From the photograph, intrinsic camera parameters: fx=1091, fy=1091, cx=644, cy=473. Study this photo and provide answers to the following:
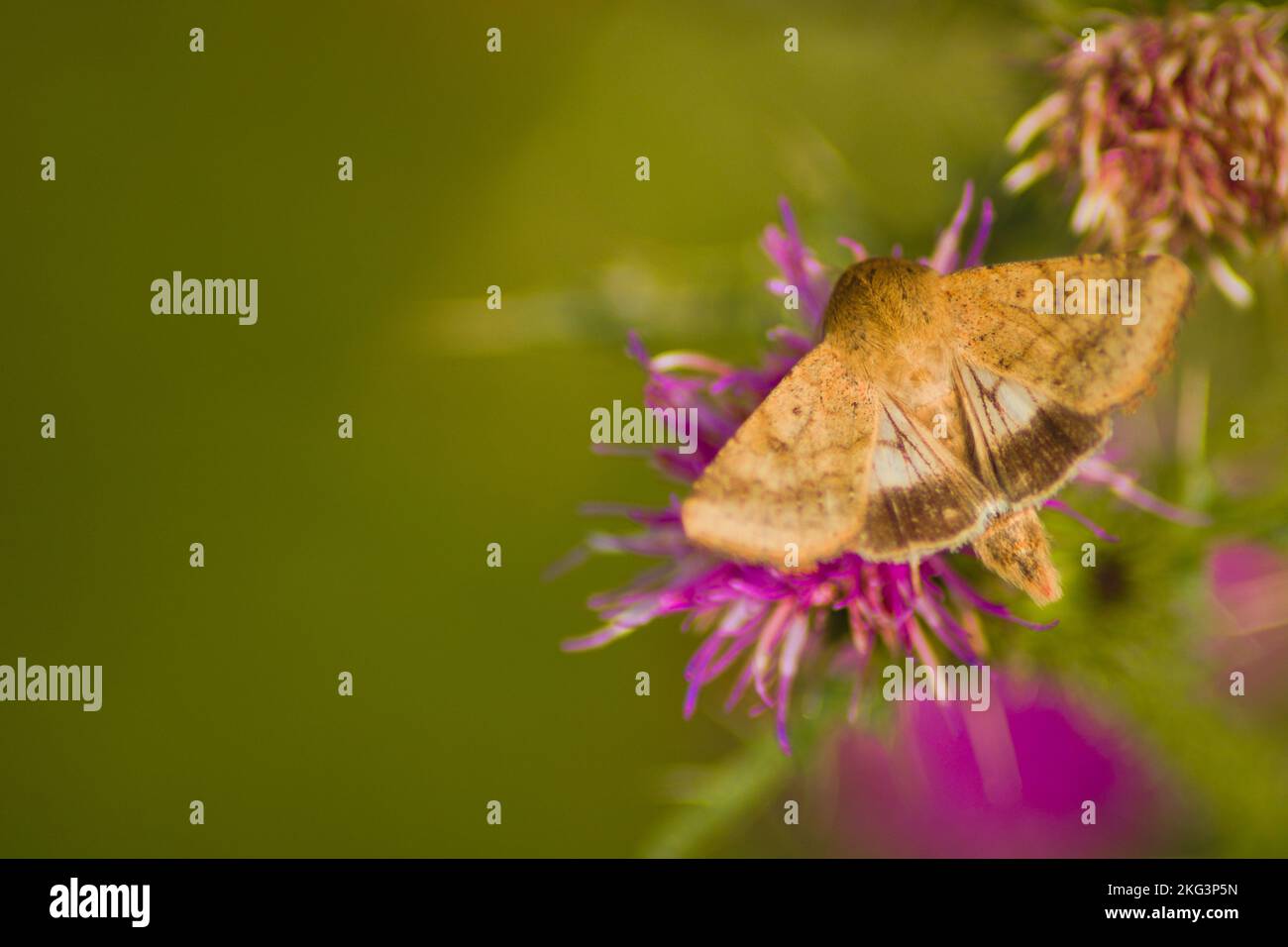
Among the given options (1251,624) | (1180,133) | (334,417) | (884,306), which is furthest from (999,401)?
(334,417)

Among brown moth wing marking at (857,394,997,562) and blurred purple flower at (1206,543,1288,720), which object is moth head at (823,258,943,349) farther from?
blurred purple flower at (1206,543,1288,720)

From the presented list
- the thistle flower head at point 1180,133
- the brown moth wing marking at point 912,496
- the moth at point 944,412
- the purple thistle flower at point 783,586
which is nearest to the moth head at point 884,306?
the moth at point 944,412

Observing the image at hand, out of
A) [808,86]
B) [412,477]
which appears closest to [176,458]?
[412,477]

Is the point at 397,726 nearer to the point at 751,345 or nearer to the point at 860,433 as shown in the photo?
the point at 751,345

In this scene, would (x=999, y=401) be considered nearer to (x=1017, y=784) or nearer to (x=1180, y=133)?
(x=1180, y=133)

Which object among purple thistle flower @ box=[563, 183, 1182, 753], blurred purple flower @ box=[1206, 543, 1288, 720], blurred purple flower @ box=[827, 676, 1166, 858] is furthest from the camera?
blurred purple flower @ box=[827, 676, 1166, 858]

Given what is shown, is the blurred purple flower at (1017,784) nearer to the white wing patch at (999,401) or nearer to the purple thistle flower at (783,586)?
the purple thistle flower at (783,586)

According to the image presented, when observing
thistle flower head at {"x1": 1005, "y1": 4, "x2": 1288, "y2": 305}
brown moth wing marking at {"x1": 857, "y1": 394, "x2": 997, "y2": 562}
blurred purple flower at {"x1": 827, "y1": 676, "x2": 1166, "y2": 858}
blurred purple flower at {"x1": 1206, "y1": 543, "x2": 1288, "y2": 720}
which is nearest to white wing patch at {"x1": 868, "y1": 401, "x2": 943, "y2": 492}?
brown moth wing marking at {"x1": 857, "y1": 394, "x2": 997, "y2": 562}
